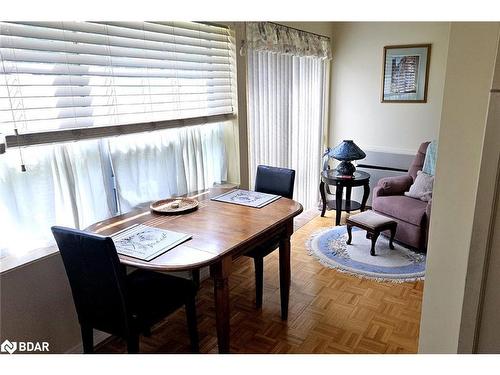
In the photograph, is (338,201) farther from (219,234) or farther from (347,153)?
(219,234)

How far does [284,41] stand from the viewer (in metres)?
3.54

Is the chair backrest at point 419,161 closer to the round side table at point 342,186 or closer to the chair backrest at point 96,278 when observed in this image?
the round side table at point 342,186

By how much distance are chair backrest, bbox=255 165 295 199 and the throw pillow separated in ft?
5.09

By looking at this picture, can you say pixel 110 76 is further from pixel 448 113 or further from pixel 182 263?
pixel 448 113

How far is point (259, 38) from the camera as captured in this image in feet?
10.6

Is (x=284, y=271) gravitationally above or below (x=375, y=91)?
below

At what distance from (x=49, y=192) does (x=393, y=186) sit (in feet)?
10.3

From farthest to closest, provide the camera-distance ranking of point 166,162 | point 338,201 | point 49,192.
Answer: point 338,201
point 166,162
point 49,192

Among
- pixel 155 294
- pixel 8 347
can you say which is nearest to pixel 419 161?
pixel 155 294

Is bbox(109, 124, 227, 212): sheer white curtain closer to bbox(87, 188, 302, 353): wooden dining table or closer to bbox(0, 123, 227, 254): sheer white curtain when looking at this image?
bbox(0, 123, 227, 254): sheer white curtain

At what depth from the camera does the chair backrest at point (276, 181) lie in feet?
9.03
